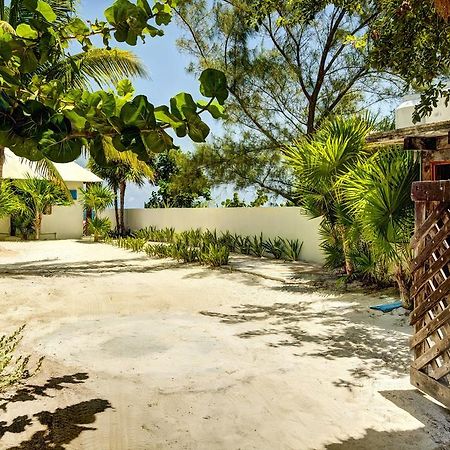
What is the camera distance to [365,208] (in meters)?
7.84

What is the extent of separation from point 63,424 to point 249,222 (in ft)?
47.3

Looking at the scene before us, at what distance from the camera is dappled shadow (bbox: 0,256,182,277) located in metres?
12.4

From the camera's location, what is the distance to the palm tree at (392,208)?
25.0 ft

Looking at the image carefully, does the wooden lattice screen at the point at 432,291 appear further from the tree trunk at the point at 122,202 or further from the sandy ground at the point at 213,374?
the tree trunk at the point at 122,202

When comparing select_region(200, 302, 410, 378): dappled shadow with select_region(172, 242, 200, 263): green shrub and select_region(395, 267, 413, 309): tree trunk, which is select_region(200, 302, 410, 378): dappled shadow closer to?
select_region(395, 267, 413, 309): tree trunk

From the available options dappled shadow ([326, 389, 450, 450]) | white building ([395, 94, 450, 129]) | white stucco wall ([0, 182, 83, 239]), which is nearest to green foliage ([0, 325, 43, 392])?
dappled shadow ([326, 389, 450, 450])

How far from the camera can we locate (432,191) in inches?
160

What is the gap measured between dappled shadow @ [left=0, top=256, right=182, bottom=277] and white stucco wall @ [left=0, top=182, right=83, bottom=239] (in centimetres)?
929

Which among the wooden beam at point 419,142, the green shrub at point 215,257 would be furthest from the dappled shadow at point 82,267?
the wooden beam at point 419,142

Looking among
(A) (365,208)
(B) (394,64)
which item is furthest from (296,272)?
(B) (394,64)

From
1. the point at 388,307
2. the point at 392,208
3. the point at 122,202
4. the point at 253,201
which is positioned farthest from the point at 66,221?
the point at 392,208

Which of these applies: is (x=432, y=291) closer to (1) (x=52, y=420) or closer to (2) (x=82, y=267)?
(1) (x=52, y=420)

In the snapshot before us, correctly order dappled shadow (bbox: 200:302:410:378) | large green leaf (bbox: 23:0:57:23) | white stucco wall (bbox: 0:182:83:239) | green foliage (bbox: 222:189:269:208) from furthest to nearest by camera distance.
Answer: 1. white stucco wall (bbox: 0:182:83:239)
2. green foliage (bbox: 222:189:269:208)
3. dappled shadow (bbox: 200:302:410:378)
4. large green leaf (bbox: 23:0:57:23)

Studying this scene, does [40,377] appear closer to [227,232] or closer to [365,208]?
[365,208]
